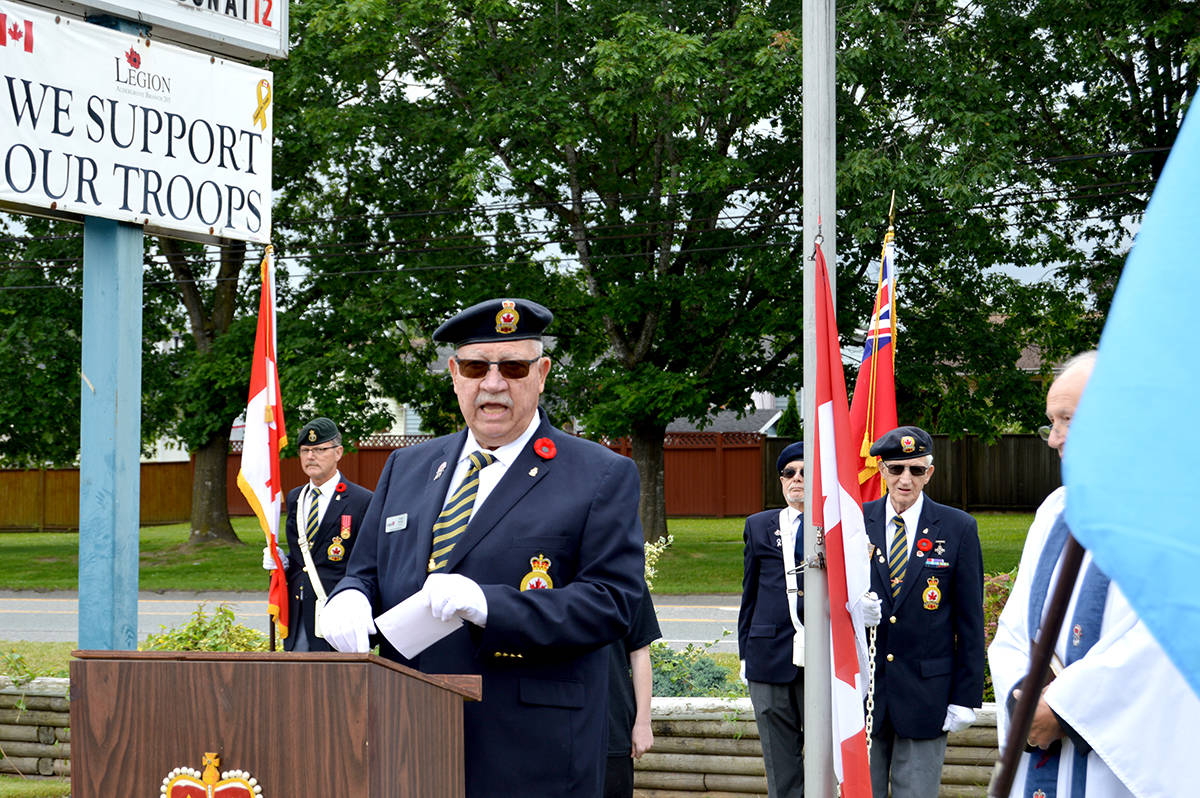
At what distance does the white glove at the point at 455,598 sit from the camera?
2.80 m

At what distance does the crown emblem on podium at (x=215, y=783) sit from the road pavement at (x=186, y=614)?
34.2 feet

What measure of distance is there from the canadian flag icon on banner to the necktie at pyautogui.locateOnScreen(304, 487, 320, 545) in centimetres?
477

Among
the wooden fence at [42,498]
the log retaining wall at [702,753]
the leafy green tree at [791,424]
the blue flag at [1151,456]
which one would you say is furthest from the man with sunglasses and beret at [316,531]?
the wooden fence at [42,498]

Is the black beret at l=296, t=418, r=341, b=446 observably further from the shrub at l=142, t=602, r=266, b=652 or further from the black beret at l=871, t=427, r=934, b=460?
the black beret at l=871, t=427, r=934, b=460

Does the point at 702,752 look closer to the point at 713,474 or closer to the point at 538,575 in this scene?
the point at 538,575

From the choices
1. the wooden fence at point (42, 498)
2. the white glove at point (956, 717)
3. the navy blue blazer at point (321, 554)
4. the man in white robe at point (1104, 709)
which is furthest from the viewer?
the wooden fence at point (42, 498)

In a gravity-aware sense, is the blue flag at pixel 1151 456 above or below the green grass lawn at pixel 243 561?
above

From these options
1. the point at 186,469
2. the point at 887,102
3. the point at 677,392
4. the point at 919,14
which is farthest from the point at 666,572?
the point at 186,469

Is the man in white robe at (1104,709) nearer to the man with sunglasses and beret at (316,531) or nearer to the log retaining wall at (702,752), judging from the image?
the log retaining wall at (702,752)

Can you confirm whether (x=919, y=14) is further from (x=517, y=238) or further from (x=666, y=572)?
(x=666, y=572)

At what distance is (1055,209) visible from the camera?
66.3 ft

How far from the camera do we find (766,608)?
6258mm

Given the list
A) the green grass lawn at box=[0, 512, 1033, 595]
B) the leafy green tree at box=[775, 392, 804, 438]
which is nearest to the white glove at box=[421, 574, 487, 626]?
the green grass lawn at box=[0, 512, 1033, 595]

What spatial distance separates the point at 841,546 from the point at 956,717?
3.34 feet
